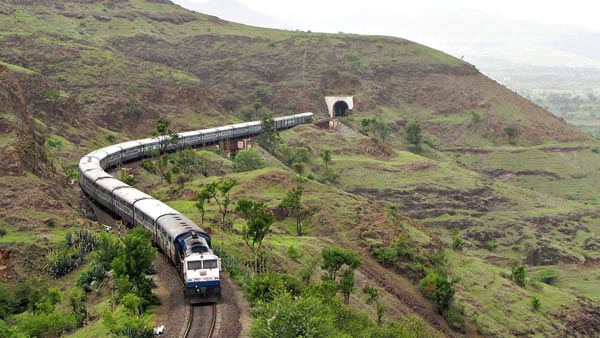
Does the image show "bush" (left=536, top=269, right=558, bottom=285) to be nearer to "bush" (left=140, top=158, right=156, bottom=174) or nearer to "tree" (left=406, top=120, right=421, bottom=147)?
"bush" (left=140, top=158, right=156, bottom=174)

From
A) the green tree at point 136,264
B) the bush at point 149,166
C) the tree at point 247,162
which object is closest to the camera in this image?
the green tree at point 136,264

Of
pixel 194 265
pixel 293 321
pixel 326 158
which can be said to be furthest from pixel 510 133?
pixel 293 321

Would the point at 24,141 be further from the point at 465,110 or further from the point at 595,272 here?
the point at 465,110

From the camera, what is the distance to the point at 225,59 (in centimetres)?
18750

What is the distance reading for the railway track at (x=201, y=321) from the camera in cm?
3778

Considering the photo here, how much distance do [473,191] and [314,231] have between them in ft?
186

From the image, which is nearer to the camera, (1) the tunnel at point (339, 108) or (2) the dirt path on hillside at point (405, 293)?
(2) the dirt path on hillside at point (405, 293)

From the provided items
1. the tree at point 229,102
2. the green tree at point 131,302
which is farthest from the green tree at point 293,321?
the tree at point 229,102

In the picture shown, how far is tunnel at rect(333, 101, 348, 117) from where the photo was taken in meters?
180

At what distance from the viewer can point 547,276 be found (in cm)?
9700

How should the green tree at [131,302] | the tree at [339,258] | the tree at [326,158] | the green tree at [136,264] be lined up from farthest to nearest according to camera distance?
1. the tree at [326,158]
2. the tree at [339,258]
3. the green tree at [136,264]
4. the green tree at [131,302]

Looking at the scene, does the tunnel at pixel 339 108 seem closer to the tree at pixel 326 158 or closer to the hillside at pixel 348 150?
the hillside at pixel 348 150

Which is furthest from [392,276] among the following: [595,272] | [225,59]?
[225,59]

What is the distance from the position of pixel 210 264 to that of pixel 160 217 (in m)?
10.5
